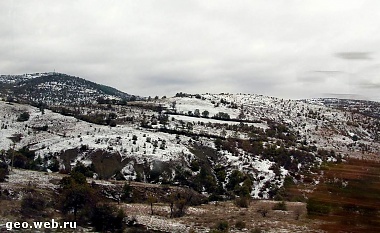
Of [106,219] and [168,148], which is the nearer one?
[106,219]

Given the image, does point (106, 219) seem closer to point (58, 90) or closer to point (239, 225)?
point (239, 225)

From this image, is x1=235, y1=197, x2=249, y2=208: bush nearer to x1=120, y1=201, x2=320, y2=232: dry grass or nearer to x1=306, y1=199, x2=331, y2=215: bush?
x1=120, y1=201, x2=320, y2=232: dry grass

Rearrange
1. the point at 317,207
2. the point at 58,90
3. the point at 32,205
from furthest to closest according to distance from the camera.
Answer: the point at 58,90, the point at 32,205, the point at 317,207

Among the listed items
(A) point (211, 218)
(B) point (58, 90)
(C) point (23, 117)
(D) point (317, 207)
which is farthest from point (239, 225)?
(B) point (58, 90)

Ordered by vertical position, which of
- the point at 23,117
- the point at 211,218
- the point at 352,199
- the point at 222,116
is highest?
the point at 222,116

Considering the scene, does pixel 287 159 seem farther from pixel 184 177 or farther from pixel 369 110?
pixel 369 110

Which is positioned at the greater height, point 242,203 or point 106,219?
point 106,219

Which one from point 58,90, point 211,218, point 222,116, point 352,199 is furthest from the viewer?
point 58,90

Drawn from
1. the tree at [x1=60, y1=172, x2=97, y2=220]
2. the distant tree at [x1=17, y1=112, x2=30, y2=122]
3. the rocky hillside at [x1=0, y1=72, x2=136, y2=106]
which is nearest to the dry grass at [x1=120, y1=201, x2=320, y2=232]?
the tree at [x1=60, y1=172, x2=97, y2=220]

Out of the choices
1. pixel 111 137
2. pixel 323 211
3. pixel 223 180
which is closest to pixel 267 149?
pixel 223 180

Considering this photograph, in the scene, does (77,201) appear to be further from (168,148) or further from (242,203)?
(168,148)

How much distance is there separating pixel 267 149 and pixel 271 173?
705cm

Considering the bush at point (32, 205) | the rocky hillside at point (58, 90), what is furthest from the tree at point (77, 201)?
the rocky hillside at point (58, 90)

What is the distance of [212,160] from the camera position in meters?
44.0
